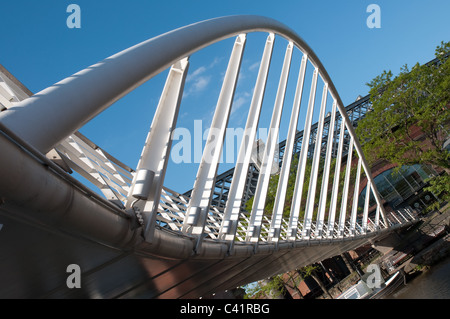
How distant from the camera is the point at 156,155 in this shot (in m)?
5.29

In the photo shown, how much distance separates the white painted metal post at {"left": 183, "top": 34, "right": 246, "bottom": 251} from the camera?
699 cm

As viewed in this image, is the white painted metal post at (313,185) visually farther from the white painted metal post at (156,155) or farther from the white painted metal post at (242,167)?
the white painted metal post at (156,155)

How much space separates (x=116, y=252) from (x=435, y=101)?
23849 mm

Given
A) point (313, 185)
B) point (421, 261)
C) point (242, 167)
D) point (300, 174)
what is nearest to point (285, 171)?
point (300, 174)

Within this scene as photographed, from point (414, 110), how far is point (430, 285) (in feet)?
34.6

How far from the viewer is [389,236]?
34344 millimetres

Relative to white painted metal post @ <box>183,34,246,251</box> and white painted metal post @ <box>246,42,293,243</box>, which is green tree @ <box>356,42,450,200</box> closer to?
white painted metal post @ <box>246,42,293,243</box>

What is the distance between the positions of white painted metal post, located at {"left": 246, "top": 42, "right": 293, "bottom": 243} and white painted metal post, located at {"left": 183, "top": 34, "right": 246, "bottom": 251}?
319cm

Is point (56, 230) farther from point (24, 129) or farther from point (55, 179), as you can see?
point (24, 129)

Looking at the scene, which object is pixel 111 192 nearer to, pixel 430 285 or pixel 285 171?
pixel 285 171

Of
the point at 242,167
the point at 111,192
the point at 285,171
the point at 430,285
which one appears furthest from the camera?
the point at 430,285

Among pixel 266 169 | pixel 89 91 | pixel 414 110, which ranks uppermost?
pixel 414 110

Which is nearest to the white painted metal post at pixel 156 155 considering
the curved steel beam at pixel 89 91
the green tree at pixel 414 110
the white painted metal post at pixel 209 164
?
the curved steel beam at pixel 89 91
